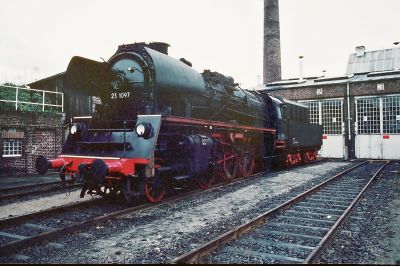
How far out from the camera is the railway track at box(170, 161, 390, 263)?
3.68m

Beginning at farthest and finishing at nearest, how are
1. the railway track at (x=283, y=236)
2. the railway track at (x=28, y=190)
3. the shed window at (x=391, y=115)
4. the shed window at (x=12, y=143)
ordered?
the shed window at (x=391, y=115) < the shed window at (x=12, y=143) < the railway track at (x=28, y=190) < the railway track at (x=283, y=236)

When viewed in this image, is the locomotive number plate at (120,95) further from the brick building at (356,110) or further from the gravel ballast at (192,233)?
the brick building at (356,110)

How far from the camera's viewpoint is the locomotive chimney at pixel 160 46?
23.7 ft

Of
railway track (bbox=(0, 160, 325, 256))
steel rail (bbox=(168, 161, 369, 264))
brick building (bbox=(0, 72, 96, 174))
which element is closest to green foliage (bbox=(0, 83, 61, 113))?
brick building (bbox=(0, 72, 96, 174))

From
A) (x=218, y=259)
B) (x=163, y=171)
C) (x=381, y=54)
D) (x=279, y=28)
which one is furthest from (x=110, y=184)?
(x=381, y=54)

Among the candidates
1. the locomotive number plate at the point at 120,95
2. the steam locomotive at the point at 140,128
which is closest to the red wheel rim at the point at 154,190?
the steam locomotive at the point at 140,128

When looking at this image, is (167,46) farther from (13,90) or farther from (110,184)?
(13,90)

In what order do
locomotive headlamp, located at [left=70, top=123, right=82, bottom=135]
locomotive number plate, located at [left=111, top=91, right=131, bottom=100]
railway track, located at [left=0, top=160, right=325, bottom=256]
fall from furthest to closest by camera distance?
locomotive headlamp, located at [left=70, top=123, right=82, bottom=135] < locomotive number plate, located at [left=111, top=91, right=131, bottom=100] < railway track, located at [left=0, top=160, right=325, bottom=256]

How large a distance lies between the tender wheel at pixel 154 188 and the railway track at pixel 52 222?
0.16 metres

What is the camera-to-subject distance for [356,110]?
21.4 metres

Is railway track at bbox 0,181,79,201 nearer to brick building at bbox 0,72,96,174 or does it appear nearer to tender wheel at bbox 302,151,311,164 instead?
brick building at bbox 0,72,96,174

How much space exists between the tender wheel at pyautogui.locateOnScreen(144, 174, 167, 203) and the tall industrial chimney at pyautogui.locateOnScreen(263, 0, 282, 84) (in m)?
21.9

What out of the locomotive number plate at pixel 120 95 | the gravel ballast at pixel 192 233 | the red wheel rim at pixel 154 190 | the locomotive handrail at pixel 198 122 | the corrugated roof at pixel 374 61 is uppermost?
the corrugated roof at pixel 374 61

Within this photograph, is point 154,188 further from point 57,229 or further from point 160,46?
point 160,46
